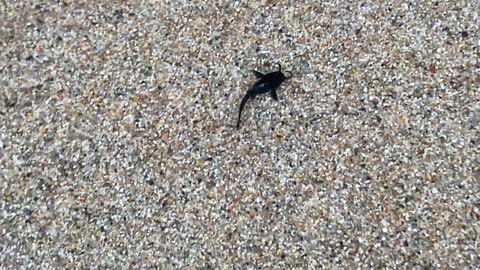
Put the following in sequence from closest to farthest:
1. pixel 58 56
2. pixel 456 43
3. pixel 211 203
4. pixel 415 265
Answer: pixel 415 265 < pixel 211 203 < pixel 456 43 < pixel 58 56

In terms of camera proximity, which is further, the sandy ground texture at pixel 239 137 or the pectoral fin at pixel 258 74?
the pectoral fin at pixel 258 74

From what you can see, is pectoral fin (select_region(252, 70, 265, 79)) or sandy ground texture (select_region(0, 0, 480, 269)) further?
pectoral fin (select_region(252, 70, 265, 79))

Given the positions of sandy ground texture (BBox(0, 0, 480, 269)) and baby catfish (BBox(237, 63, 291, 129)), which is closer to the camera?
sandy ground texture (BBox(0, 0, 480, 269))

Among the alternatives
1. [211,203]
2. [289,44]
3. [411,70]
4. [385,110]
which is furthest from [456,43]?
[211,203]

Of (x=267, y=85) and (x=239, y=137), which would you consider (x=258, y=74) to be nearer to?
(x=267, y=85)

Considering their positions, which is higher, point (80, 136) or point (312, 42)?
point (312, 42)

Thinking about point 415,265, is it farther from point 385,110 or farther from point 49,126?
point 49,126

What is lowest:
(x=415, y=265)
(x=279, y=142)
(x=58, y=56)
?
(x=415, y=265)

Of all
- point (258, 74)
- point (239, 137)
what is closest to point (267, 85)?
point (258, 74)
